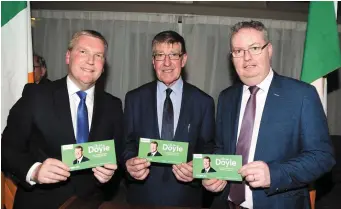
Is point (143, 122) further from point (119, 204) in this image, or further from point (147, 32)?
point (147, 32)

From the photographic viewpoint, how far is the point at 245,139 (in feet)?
7.32

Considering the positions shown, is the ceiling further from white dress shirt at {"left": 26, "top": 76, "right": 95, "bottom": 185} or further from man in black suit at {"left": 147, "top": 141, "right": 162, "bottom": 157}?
man in black suit at {"left": 147, "top": 141, "right": 162, "bottom": 157}

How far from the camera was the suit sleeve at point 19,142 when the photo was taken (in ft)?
7.21

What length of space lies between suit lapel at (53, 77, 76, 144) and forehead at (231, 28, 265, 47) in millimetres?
1234

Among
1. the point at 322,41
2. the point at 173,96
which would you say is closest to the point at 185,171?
the point at 173,96

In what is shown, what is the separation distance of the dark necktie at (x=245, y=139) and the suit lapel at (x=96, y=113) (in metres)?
0.99

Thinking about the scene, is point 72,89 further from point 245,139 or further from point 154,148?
point 245,139

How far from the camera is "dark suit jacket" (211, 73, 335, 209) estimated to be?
2.03 meters

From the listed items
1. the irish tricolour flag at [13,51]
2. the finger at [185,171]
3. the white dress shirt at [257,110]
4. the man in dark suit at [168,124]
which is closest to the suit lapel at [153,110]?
the man in dark suit at [168,124]

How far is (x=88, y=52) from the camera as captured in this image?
2344 millimetres

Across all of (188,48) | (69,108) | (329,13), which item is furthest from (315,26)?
(188,48)

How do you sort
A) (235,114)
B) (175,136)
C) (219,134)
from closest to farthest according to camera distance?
(235,114), (219,134), (175,136)

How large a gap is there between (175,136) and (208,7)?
200 inches

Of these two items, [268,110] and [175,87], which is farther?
[175,87]
